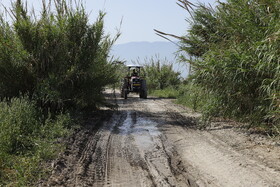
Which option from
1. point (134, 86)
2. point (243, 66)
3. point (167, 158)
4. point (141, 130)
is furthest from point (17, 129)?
point (134, 86)

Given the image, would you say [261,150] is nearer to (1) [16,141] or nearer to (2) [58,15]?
(1) [16,141]

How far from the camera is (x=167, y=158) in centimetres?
590

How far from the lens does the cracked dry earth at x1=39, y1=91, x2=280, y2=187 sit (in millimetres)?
4711

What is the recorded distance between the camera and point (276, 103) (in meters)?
5.64

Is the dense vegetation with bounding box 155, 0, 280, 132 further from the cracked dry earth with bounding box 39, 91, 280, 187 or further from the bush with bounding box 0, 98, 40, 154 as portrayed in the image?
the bush with bounding box 0, 98, 40, 154

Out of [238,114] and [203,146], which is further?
[238,114]

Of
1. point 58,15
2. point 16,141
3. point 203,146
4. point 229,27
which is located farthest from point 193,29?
point 16,141

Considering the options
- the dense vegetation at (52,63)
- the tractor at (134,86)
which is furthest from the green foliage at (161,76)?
the dense vegetation at (52,63)

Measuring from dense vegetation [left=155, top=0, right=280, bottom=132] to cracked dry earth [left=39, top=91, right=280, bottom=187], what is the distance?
612 mm

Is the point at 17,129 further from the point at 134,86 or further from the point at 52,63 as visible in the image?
the point at 134,86

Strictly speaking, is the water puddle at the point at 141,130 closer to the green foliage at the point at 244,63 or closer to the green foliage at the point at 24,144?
the green foliage at the point at 24,144

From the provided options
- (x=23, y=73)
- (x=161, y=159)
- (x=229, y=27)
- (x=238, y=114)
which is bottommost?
(x=161, y=159)

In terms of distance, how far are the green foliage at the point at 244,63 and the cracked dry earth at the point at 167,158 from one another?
2.25 ft

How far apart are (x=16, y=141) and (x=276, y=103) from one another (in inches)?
177
